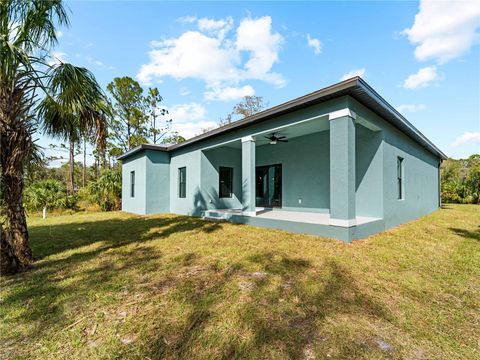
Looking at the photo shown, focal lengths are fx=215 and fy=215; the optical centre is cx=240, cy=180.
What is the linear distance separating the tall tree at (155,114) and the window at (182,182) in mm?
12706

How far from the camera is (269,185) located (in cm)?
1053

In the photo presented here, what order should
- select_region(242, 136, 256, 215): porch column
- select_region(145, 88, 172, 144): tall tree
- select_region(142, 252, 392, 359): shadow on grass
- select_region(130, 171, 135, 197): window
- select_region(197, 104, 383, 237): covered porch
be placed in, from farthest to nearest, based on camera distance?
select_region(145, 88, 172, 144): tall tree, select_region(130, 171, 135, 197): window, select_region(242, 136, 256, 215): porch column, select_region(197, 104, 383, 237): covered porch, select_region(142, 252, 392, 359): shadow on grass

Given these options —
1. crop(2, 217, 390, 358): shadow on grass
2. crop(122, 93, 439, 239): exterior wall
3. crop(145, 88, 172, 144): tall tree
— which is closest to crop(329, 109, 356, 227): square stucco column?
crop(122, 93, 439, 239): exterior wall

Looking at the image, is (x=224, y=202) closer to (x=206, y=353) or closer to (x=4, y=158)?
(x=4, y=158)

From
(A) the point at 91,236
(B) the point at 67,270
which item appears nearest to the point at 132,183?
(A) the point at 91,236

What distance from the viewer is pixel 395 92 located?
330 inches

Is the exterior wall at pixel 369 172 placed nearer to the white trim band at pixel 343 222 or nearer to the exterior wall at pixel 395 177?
the exterior wall at pixel 395 177

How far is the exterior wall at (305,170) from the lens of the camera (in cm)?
828

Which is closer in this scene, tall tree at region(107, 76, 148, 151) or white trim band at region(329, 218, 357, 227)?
white trim band at region(329, 218, 357, 227)

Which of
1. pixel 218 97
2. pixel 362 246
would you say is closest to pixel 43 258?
pixel 362 246

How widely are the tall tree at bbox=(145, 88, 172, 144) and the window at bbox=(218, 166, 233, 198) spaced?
14247 mm

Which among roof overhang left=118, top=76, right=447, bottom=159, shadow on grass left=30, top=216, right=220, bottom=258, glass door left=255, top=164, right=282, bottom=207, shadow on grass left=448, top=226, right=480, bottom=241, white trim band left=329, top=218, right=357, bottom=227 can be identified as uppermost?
roof overhang left=118, top=76, right=447, bottom=159

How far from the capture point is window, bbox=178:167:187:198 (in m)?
10.8

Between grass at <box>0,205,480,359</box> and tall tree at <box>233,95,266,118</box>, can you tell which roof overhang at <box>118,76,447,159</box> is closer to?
grass at <box>0,205,480,359</box>
